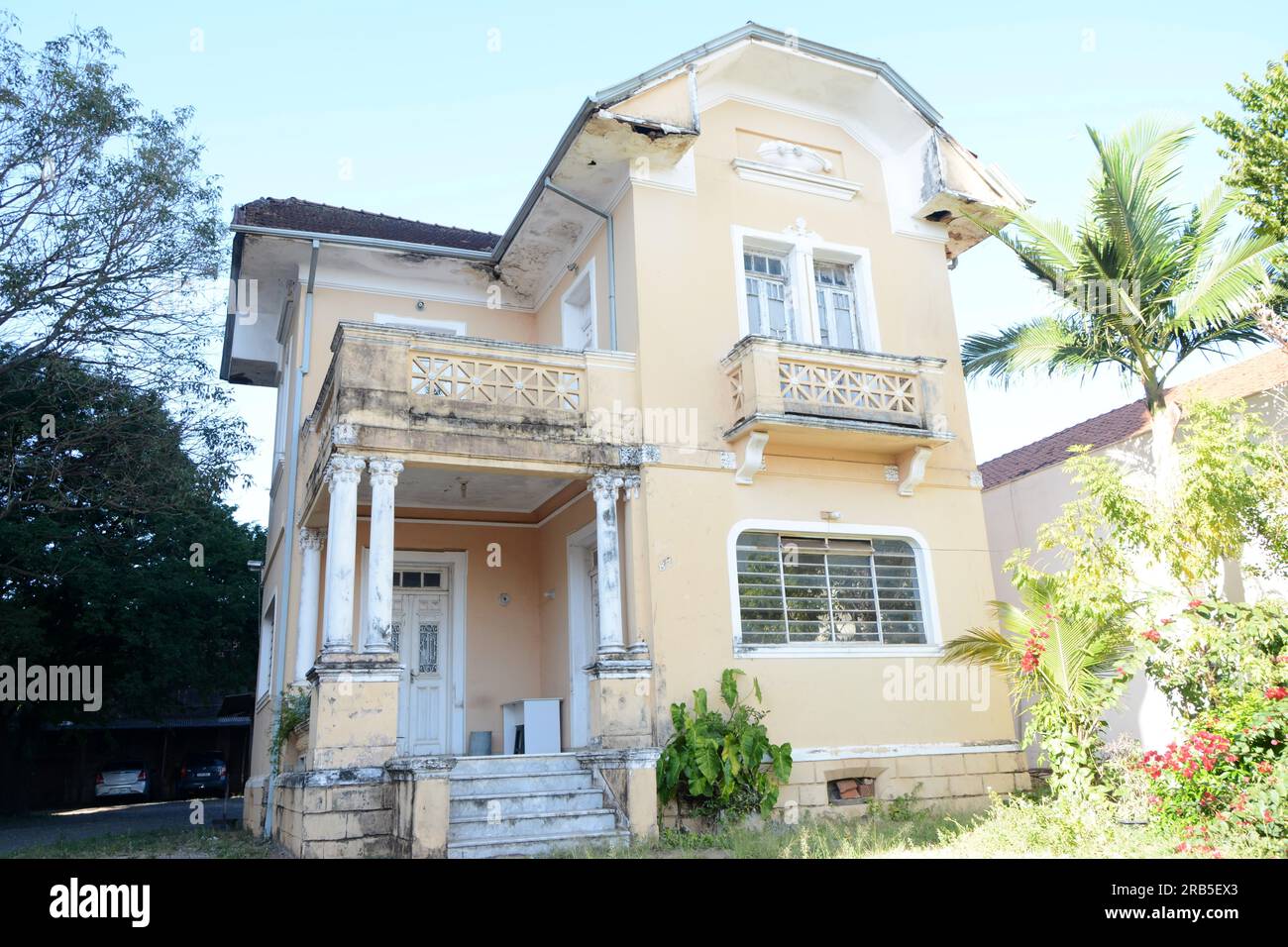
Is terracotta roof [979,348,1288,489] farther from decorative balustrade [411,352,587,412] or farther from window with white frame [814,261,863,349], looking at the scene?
decorative balustrade [411,352,587,412]

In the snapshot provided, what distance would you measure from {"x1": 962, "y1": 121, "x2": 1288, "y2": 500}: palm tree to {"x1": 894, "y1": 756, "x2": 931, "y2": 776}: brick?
408cm

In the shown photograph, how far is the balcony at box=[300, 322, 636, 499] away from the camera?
10.6 m

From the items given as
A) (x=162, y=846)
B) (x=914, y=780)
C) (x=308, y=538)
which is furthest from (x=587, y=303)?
(x=162, y=846)

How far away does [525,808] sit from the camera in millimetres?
→ 9500

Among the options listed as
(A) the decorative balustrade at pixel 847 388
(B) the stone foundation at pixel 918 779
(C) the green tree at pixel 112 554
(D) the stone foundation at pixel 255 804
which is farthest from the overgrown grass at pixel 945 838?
(C) the green tree at pixel 112 554

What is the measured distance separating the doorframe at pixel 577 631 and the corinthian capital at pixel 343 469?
3.34 metres

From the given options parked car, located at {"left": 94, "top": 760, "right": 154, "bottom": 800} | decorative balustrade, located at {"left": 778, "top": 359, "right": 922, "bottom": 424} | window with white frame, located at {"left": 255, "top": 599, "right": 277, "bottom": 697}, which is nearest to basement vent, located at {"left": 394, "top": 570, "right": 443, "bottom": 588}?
window with white frame, located at {"left": 255, "top": 599, "right": 277, "bottom": 697}

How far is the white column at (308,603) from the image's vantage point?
12367 millimetres

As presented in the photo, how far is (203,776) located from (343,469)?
81.5ft
